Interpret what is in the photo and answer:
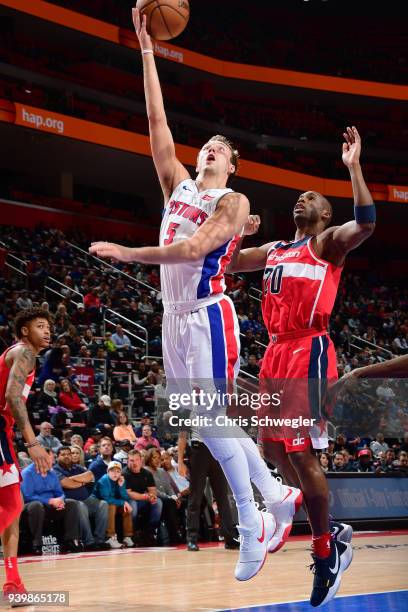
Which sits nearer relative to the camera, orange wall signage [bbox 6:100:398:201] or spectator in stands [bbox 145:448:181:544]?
spectator in stands [bbox 145:448:181:544]

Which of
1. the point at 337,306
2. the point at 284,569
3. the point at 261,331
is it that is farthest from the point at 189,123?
the point at 284,569

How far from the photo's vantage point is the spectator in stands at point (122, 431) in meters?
13.6

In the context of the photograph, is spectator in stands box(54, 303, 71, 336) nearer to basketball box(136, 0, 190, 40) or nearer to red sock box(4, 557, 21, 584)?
red sock box(4, 557, 21, 584)

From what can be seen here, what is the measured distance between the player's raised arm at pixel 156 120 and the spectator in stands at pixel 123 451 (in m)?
7.59

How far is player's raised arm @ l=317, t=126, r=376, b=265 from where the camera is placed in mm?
5865

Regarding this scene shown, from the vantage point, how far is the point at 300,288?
6.23m

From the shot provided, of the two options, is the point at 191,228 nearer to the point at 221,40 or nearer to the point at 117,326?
the point at 117,326

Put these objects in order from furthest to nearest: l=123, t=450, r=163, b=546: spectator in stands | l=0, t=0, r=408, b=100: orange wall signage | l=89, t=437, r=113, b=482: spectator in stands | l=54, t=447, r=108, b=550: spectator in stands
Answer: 1. l=0, t=0, r=408, b=100: orange wall signage
2. l=123, t=450, r=163, b=546: spectator in stands
3. l=89, t=437, r=113, b=482: spectator in stands
4. l=54, t=447, r=108, b=550: spectator in stands

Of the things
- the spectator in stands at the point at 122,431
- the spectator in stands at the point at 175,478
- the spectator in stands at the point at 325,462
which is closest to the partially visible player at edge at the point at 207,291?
the spectator in stands at the point at 175,478

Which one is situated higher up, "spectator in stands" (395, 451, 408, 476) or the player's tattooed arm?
the player's tattooed arm

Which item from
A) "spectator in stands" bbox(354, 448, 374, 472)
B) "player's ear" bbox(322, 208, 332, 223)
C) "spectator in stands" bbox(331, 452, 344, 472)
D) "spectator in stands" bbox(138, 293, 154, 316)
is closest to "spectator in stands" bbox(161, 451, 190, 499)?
"spectator in stands" bbox(331, 452, 344, 472)

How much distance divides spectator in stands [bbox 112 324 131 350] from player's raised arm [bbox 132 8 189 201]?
39.7 ft

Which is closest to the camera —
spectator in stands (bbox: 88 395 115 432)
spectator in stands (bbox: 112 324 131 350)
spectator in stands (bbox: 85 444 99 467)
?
spectator in stands (bbox: 85 444 99 467)

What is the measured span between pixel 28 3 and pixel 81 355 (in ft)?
44.9
